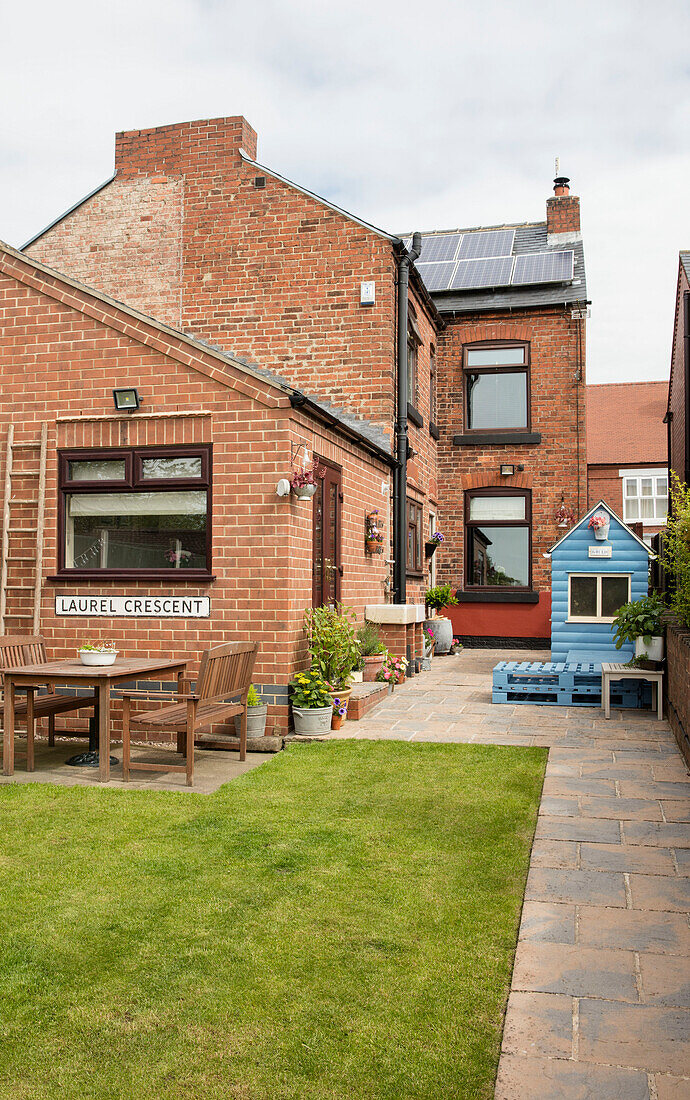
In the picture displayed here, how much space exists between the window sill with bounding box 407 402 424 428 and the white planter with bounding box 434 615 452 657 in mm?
3979

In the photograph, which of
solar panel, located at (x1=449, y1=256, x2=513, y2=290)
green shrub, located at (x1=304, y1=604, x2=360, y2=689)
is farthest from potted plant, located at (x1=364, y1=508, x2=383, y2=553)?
solar panel, located at (x1=449, y1=256, x2=513, y2=290)

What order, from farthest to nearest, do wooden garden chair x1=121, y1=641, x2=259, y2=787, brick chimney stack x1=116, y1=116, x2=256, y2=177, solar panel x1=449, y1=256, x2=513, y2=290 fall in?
solar panel x1=449, y1=256, x2=513, y2=290, brick chimney stack x1=116, y1=116, x2=256, y2=177, wooden garden chair x1=121, y1=641, x2=259, y2=787

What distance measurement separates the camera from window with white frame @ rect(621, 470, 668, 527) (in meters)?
25.3

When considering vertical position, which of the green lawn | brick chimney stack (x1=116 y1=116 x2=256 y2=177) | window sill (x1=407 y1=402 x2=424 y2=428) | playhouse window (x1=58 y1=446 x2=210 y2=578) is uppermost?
brick chimney stack (x1=116 y1=116 x2=256 y2=177)

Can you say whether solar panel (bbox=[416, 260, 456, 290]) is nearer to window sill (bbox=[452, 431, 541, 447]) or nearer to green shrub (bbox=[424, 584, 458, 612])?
window sill (bbox=[452, 431, 541, 447])

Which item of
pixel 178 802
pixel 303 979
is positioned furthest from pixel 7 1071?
pixel 178 802

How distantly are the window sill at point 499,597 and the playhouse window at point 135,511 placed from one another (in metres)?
10.6

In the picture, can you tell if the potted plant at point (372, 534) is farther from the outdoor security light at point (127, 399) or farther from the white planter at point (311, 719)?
the outdoor security light at point (127, 399)

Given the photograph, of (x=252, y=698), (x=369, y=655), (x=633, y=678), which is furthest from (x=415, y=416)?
(x=252, y=698)

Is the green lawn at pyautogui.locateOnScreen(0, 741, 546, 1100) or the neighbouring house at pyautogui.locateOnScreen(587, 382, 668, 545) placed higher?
the neighbouring house at pyautogui.locateOnScreen(587, 382, 668, 545)

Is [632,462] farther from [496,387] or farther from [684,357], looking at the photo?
→ [684,357]

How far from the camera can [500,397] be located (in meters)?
18.0

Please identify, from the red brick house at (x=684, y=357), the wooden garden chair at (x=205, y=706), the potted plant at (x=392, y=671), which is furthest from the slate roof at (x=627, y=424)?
the wooden garden chair at (x=205, y=706)

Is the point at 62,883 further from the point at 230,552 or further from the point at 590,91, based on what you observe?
the point at 590,91
